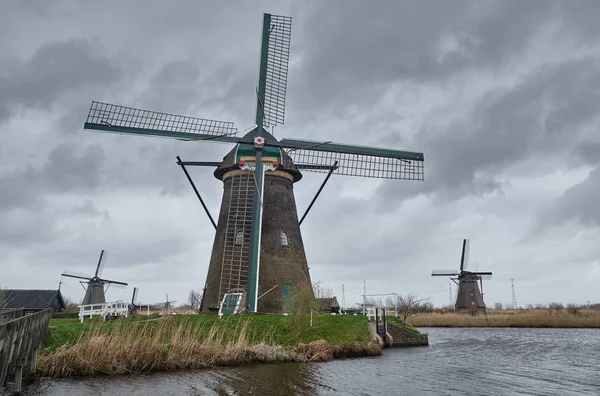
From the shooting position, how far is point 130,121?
61.1ft

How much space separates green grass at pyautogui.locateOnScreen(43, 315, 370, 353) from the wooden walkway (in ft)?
4.23

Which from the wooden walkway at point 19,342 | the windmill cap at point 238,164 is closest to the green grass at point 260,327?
the wooden walkway at point 19,342

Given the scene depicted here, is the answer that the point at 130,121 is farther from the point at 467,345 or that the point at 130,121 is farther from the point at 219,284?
the point at 467,345

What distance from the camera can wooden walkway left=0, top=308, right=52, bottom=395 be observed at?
22.2 ft

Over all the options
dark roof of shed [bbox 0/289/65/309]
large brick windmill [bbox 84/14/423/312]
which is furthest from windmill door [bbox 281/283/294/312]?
dark roof of shed [bbox 0/289/65/309]

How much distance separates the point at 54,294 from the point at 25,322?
24.8 meters

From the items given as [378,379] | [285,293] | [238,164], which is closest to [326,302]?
[285,293]

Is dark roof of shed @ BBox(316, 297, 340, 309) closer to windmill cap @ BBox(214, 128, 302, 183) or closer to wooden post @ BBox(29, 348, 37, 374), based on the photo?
windmill cap @ BBox(214, 128, 302, 183)

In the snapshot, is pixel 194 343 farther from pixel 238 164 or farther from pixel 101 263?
pixel 101 263

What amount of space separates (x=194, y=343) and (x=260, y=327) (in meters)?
3.16

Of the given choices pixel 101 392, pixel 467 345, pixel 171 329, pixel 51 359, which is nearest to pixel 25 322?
pixel 101 392

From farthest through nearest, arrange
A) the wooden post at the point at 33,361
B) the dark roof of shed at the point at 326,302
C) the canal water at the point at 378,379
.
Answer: the dark roof of shed at the point at 326,302 → the wooden post at the point at 33,361 → the canal water at the point at 378,379

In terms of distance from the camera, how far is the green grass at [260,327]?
13469mm

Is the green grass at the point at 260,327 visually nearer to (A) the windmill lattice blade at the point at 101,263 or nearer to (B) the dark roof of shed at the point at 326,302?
(B) the dark roof of shed at the point at 326,302
